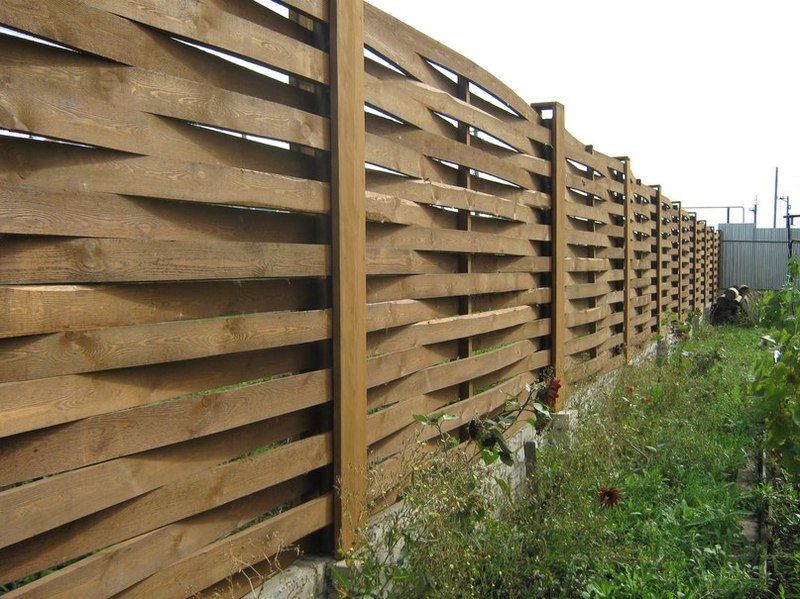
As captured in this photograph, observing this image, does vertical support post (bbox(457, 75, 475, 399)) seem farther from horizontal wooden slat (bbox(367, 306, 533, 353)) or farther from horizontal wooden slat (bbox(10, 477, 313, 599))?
horizontal wooden slat (bbox(10, 477, 313, 599))

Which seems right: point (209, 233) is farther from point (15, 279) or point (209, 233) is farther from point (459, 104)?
point (459, 104)

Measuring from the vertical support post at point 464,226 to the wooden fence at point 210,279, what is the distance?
0.02 meters

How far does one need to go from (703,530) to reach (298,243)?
2.68m

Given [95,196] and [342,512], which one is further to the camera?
[342,512]

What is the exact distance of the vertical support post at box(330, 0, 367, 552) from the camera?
2729 mm

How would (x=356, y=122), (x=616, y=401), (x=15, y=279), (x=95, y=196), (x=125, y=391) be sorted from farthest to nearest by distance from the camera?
1. (x=616, y=401)
2. (x=356, y=122)
3. (x=125, y=391)
4. (x=95, y=196)
5. (x=15, y=279)

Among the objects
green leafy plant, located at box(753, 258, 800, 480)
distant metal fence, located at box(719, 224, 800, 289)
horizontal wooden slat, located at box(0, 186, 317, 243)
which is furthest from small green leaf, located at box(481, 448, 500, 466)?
distant metal fence, located at box(719, 224, 800, 289)

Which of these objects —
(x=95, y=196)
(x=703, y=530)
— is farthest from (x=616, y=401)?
(x=95, y=196)

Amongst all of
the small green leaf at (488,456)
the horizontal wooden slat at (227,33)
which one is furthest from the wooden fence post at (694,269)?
the horizontal wooden slat at (227,33)

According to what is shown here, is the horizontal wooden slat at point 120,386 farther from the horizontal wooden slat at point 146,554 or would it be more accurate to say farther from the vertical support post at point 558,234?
the vertical support post at point 558,234

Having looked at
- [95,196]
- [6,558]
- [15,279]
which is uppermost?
[95,196]

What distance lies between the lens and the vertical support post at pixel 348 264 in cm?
273

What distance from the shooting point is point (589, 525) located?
11.4 feet

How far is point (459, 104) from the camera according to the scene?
13.3 ft
